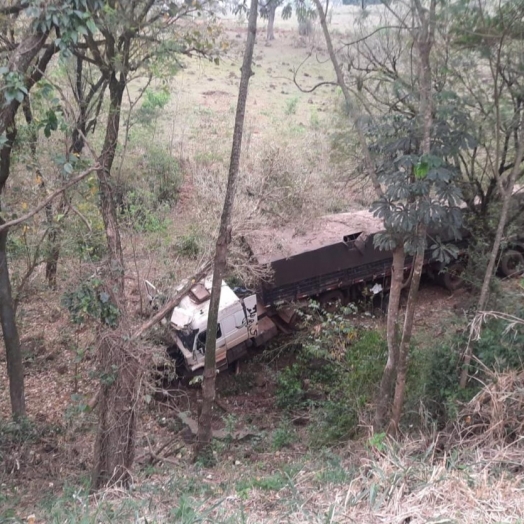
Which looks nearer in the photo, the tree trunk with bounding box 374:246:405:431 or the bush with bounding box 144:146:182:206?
the tree trunk with bounding box 374:246:405:431

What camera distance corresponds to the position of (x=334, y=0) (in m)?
8.45

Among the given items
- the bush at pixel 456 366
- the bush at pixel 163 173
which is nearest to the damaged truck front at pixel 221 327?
the bush at pixel 456 366

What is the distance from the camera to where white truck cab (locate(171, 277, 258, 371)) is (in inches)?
413

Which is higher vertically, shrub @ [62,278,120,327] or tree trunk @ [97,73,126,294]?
Result: tree trunk @ [97,73,126,294]

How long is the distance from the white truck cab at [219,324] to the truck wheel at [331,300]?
195cm

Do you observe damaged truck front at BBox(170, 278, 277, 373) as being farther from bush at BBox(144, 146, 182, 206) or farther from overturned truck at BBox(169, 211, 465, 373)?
bush at BBox(144, 146, 182, 206)

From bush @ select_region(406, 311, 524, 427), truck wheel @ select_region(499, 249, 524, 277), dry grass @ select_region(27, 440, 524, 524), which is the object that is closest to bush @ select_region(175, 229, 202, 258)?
bush @ select_region(406, 311, 524, 427)

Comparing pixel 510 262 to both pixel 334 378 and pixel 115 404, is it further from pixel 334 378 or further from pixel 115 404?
pixel 115 404

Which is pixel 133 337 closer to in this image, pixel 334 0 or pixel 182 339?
pixel 182 339

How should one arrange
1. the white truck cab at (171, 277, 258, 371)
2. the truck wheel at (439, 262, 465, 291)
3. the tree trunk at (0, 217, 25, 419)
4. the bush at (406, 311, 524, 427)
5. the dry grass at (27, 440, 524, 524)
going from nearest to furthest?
1. the dry grass at (27, 440, 524, 524)
2. the bush at (406, 311, 524, 427)
3. the tree trunk at (0, 217, 25, 419)
4. the white truck cab at (171, 277, 258, 371)
5. the truck wheel at (439, 262, 465, 291)

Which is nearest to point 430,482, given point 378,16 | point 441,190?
point 441,190

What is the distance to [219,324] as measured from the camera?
10.8 metres

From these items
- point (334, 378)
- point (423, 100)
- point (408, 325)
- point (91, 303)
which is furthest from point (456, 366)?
point (91, 303)

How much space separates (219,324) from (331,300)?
10.5 feet
